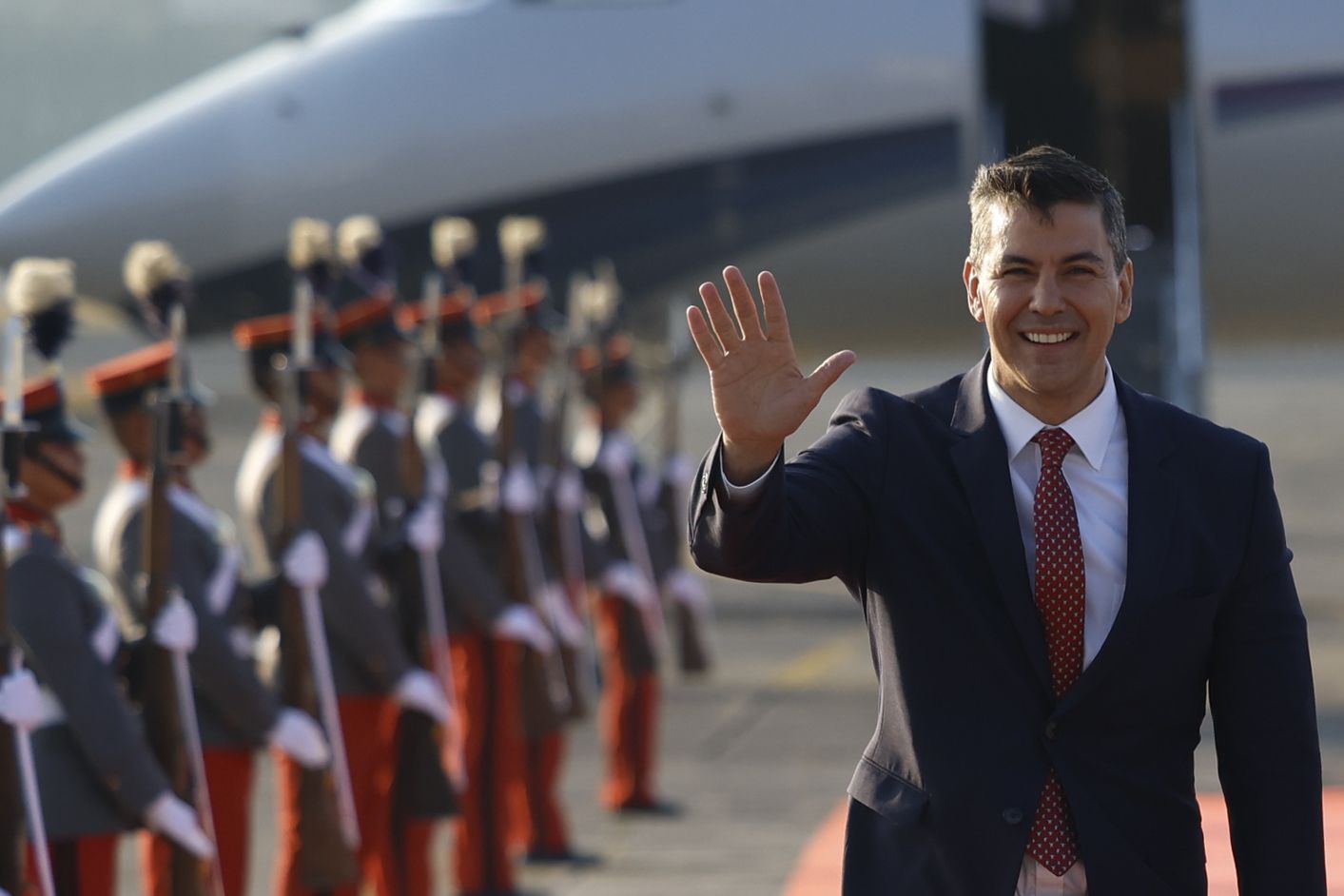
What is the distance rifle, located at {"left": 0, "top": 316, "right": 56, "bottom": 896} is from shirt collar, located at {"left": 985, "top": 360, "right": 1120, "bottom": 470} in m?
1.94

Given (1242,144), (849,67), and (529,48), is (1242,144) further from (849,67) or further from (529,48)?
(529,48)

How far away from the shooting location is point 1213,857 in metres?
3.21

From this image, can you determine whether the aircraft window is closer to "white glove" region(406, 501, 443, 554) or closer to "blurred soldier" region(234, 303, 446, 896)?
"white glove" region(406, 501, 443, 554)

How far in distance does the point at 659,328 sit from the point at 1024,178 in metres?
8.27

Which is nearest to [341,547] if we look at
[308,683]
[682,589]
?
[308,683]

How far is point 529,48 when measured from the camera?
9.67 meters

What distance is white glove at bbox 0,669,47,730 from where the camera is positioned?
12.1ft

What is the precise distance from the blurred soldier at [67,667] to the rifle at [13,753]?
0.18 ft

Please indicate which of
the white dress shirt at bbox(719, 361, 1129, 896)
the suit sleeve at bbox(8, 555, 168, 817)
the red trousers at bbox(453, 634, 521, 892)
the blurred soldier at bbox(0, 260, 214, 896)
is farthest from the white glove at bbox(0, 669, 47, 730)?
the red trousers at bbox(453, 634, 521, 892)

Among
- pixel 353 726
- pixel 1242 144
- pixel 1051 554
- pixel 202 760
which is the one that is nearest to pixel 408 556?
pixel 353 726

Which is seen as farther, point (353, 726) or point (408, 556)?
point (408, 556)

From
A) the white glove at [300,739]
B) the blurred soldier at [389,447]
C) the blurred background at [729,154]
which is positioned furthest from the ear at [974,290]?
the blurred background at [729,154]

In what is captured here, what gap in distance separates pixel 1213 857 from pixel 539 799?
3.60m

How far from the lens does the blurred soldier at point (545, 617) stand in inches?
259
